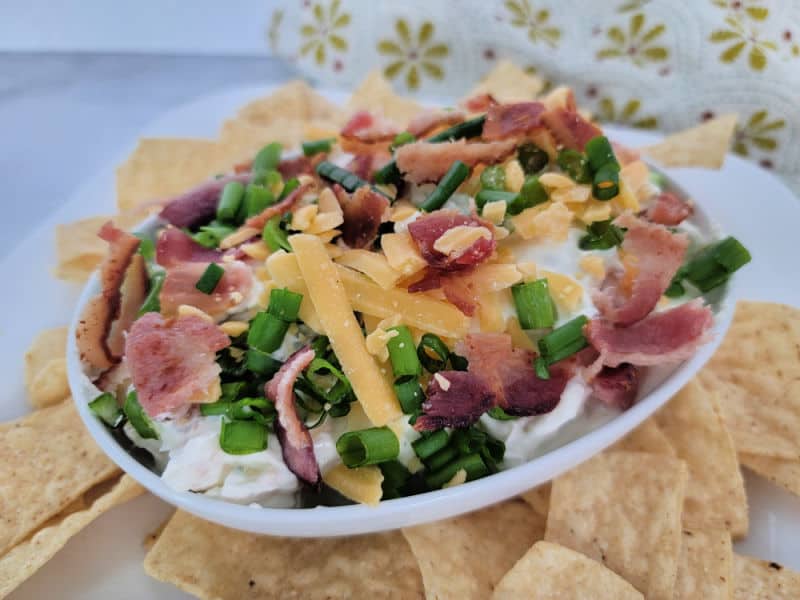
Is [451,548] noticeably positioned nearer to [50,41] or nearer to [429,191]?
[429,191]

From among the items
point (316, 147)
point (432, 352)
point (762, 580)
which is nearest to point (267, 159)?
point (316, 147)

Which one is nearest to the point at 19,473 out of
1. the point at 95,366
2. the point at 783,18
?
the point at 95,366

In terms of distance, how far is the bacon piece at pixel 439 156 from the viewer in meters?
1.94

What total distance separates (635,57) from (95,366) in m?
2.62

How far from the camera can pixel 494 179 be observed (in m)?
1.93

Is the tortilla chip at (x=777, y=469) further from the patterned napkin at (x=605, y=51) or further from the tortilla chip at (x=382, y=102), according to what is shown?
the tortilla chip at (x=382, y=102)

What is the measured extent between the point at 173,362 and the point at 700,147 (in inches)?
78.7

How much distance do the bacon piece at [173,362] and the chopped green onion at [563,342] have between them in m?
0.70

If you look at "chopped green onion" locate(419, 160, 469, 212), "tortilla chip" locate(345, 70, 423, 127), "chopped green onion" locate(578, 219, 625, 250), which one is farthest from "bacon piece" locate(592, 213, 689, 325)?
"tortilla chip" locate(345, 70, 423, 127)

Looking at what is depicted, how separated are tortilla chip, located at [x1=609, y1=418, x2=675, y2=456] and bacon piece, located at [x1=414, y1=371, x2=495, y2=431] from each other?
1.95 ft

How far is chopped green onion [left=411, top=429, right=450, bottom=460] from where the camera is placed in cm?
161

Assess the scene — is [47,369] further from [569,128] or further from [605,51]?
[605,51]

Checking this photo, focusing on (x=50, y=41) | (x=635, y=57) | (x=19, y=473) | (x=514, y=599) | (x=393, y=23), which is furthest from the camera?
(x=50, y=41)

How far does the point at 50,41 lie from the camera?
14.7 ft
